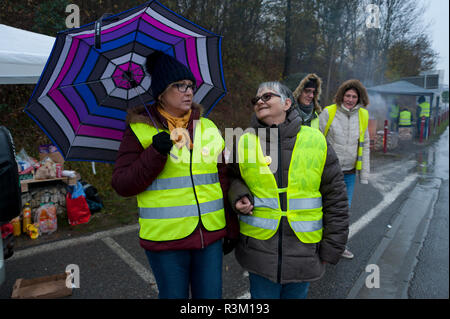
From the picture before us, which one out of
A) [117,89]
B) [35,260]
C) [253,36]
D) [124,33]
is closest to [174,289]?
[117,89]

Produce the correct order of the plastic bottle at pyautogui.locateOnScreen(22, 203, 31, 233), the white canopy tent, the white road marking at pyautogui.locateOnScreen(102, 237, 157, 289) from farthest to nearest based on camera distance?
the plastic bottle at pyautogui.locateOnScreen(22, 203, 31, 233) → the white road marking at pyautogui.locateOnScreen(102, 237, 157, 289) → the white canopy tent

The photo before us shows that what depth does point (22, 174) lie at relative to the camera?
4598mm

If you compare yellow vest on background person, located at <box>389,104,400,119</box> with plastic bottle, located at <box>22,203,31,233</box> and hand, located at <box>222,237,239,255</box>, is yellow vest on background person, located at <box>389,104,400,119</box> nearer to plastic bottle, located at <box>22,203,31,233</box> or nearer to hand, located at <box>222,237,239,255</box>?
plastic bottle, located at <box>22,203,31,233</box>

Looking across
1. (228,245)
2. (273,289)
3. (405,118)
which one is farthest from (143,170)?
(405,118)

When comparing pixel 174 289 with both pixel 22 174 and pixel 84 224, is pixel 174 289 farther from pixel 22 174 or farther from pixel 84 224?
pixel 22 174

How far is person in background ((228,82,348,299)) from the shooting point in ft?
6.03

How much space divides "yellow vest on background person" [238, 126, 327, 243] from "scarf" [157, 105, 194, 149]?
387 millimetres

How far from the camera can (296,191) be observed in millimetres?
1849

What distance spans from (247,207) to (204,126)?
1.82 ft

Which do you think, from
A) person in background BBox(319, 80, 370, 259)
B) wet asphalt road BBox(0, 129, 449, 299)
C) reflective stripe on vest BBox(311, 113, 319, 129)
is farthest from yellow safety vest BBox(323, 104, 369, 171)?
wet asphalt road BBox(0, 129, 449, 299)

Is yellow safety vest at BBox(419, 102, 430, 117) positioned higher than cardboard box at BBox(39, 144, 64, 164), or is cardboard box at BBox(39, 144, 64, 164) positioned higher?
yellow safety vest at BBox(419, 102, 430, 117)

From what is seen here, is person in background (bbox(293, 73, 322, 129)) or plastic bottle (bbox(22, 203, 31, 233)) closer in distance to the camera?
person in background (bbox(293, 73, 322, 129))

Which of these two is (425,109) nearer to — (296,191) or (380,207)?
(380,207)

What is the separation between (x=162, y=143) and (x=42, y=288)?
2.47 m
